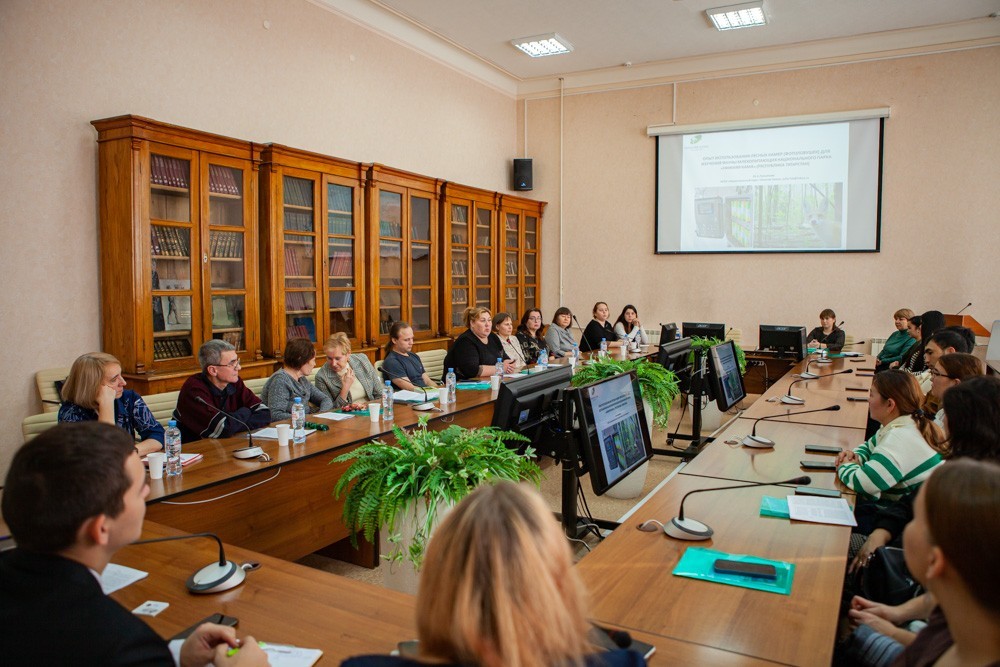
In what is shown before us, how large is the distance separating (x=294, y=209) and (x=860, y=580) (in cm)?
480

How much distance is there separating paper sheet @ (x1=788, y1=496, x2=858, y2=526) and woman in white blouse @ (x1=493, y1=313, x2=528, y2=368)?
3725 mm

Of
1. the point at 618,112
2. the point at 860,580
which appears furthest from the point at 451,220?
the point at 860,580

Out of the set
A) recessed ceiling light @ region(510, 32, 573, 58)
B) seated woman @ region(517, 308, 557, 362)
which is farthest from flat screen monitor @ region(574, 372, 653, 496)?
recessed ceiling light @ region(510, 32, 573, 58)

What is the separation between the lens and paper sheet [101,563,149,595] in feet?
5.68

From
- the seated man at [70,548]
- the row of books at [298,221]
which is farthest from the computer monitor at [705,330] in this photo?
the seated man at [70,548]

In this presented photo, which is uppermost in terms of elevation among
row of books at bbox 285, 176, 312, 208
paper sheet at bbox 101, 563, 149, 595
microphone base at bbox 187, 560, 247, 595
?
row of books at bbox 285, 176, 312, 208

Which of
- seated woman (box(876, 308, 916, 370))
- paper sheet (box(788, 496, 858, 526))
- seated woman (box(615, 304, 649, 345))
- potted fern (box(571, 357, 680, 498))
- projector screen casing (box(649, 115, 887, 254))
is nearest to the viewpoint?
paper sheet (box(788, 496, 858, 526))

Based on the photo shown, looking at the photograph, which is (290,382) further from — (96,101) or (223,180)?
(96,101)

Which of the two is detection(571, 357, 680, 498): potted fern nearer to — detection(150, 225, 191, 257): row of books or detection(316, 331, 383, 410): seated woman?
detection(316, 331, 383, 410): seated woman

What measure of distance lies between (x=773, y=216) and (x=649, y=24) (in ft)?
9.00

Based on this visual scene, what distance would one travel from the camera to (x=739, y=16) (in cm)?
717

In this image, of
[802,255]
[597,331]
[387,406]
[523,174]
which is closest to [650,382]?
[387,406]

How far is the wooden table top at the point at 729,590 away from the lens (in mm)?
1544

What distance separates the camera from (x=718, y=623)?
1606mm
